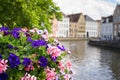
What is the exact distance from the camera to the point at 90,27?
505 feet

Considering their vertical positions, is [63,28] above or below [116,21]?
below

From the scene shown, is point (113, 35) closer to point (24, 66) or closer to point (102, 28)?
point (102, 28)

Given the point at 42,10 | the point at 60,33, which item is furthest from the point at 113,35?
the point at 42,10

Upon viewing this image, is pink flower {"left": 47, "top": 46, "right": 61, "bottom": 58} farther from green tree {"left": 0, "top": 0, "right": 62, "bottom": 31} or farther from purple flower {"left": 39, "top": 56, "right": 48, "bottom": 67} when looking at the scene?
green tree {"left": 0, "top": 0, "right": 62, "bottom": 31}

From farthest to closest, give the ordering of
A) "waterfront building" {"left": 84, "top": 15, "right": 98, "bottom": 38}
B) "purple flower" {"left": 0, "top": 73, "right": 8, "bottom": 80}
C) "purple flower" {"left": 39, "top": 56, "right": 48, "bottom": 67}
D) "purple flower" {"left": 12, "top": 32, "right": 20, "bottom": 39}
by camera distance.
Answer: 1. "waterfront building" {"left": 84, "top": 15, "right": 98, "bottom": 38}
2. "purple flower" {"left": 12, "top": 32, "right": 20, "bottom": 39}
3. "purple flower" {"left": 39, "top": 56, "right": 48, "bottom": 67}
4. "purple flower" {"left": 0, "top": 73, "right": 8, "bottom": 80}

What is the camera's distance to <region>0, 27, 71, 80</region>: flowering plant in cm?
448

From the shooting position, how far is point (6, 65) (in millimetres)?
4363

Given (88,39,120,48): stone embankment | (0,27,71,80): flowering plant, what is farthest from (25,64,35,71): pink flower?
(88,39,120,48): stone embankment

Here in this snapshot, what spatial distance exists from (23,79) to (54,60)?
60 centimetres

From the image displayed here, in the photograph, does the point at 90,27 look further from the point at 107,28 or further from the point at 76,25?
the point at 107,28

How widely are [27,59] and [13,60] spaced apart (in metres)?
0.20

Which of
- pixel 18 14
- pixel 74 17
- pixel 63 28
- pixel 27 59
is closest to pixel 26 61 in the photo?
pixel 27 59

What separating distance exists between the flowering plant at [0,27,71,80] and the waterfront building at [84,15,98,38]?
5724 inches

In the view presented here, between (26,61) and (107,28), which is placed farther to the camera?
(107,28)
